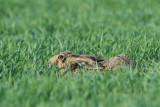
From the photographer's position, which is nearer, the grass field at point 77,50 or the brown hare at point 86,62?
the grass field at point 77,50

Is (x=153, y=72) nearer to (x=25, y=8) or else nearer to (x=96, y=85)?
(x=96, y=85)

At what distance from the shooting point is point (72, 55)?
4.45 meters

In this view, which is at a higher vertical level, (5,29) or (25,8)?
(25,8)

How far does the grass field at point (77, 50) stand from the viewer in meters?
3.34

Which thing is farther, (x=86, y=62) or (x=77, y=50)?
(x=77, y=50)

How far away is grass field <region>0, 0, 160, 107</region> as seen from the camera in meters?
3.34

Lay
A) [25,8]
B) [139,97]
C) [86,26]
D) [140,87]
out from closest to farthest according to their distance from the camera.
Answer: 1. [139,97]
2. [140,87]
3. [86,26]
4. [25,8]

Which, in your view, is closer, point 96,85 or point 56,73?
point 96,85

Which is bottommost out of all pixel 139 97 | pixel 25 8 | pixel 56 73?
pixel 139 97

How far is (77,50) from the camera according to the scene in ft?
17.4

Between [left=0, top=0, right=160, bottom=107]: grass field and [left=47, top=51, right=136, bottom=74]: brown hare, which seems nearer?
[left=0, top=0, right=160, bottom=107]: grass field

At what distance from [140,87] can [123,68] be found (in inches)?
21.7

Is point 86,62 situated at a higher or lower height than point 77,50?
lower

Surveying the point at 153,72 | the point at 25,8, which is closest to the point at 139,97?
the point at 153,72
